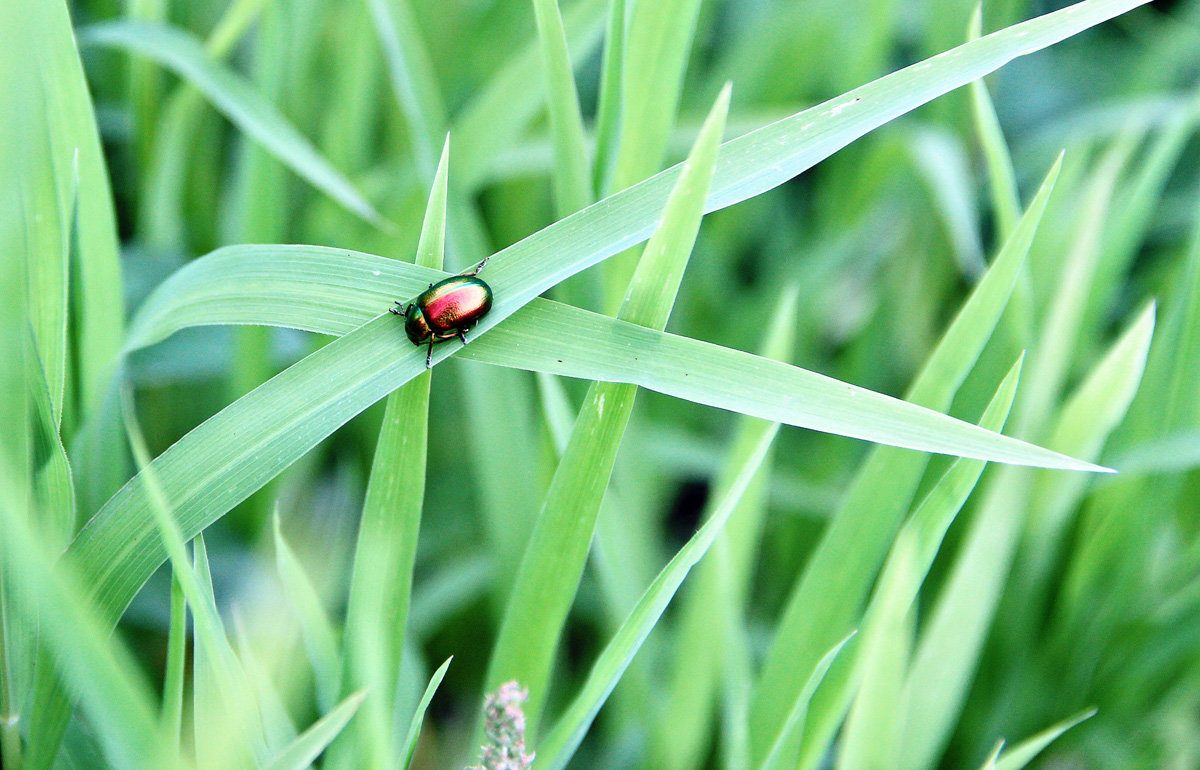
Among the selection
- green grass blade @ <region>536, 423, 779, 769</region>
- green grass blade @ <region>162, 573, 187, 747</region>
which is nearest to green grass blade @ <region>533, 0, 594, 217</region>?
green grass blade @ <region>536, 423, 779, 769</region>

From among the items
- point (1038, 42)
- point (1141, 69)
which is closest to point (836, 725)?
point (1038, 42)

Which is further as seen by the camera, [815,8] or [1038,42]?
[815,8]

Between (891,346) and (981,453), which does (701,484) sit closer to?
(891,346)

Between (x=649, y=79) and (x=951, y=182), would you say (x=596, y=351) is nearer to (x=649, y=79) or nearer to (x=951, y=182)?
(x=649, y=79)

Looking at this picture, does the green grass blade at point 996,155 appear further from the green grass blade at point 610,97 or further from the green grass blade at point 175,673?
the green grass blade at point 175,673

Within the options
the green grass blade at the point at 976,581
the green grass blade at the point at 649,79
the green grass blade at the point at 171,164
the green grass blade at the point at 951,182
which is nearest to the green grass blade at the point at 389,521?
the green grass blade at the point at 649,79

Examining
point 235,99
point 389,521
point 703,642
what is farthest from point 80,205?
point 703,642

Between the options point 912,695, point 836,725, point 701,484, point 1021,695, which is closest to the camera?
point 836,725

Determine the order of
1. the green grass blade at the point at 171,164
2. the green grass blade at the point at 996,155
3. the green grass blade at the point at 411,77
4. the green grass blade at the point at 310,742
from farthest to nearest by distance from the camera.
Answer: the green grass blade at the point at 171,164, the green grass blade at the point at 411,77, the green grass blade at the point at 996,155, the green grass blade at the point at 310,742
